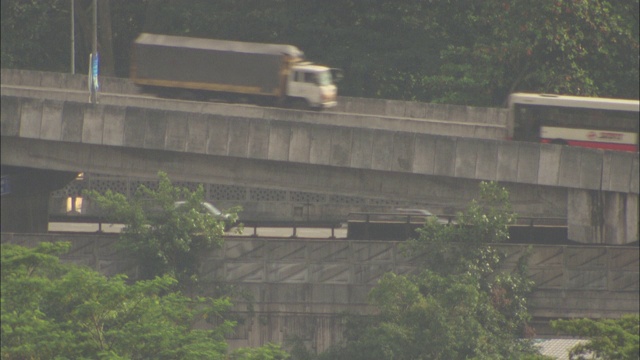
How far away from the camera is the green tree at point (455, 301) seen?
27.9 metres

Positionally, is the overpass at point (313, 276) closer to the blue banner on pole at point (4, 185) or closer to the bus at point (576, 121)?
the blue banner on pole at point (4, 185)

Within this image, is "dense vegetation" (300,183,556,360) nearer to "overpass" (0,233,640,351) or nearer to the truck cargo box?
"overpass" (0,233,640,351)

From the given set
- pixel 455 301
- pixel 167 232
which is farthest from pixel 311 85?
pixel 455 301

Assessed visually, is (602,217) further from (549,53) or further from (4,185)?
(4,185)

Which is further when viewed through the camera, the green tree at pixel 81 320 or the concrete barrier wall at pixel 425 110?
the concrete barrier wall at pixel 425 110

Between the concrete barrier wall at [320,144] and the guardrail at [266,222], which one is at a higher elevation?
the concrete barrier wall at [320,144]

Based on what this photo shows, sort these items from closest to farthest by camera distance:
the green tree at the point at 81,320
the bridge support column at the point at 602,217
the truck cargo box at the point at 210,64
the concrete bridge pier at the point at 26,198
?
the green tree at the point at 81,320 < the bridge support column at the point at 602,217 < the concrete bridge pier at the point at 26,198 < the truck cargo box at the point at 210,64

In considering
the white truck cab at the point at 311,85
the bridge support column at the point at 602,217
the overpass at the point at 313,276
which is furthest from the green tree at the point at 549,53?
the bridge support column at the point at 602,217

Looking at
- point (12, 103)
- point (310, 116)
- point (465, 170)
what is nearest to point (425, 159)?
point (465, 170)

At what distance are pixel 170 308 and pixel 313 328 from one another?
9.02 metres

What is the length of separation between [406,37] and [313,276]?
1914 cm

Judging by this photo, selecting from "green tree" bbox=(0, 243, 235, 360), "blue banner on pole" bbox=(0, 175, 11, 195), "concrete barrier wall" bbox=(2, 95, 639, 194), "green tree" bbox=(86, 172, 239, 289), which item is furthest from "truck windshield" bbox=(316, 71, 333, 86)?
"green tree" bbox=(0, 243, 235, 360)

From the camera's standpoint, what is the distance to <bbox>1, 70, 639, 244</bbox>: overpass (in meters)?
29.3

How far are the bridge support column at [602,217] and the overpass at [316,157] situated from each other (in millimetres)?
24
